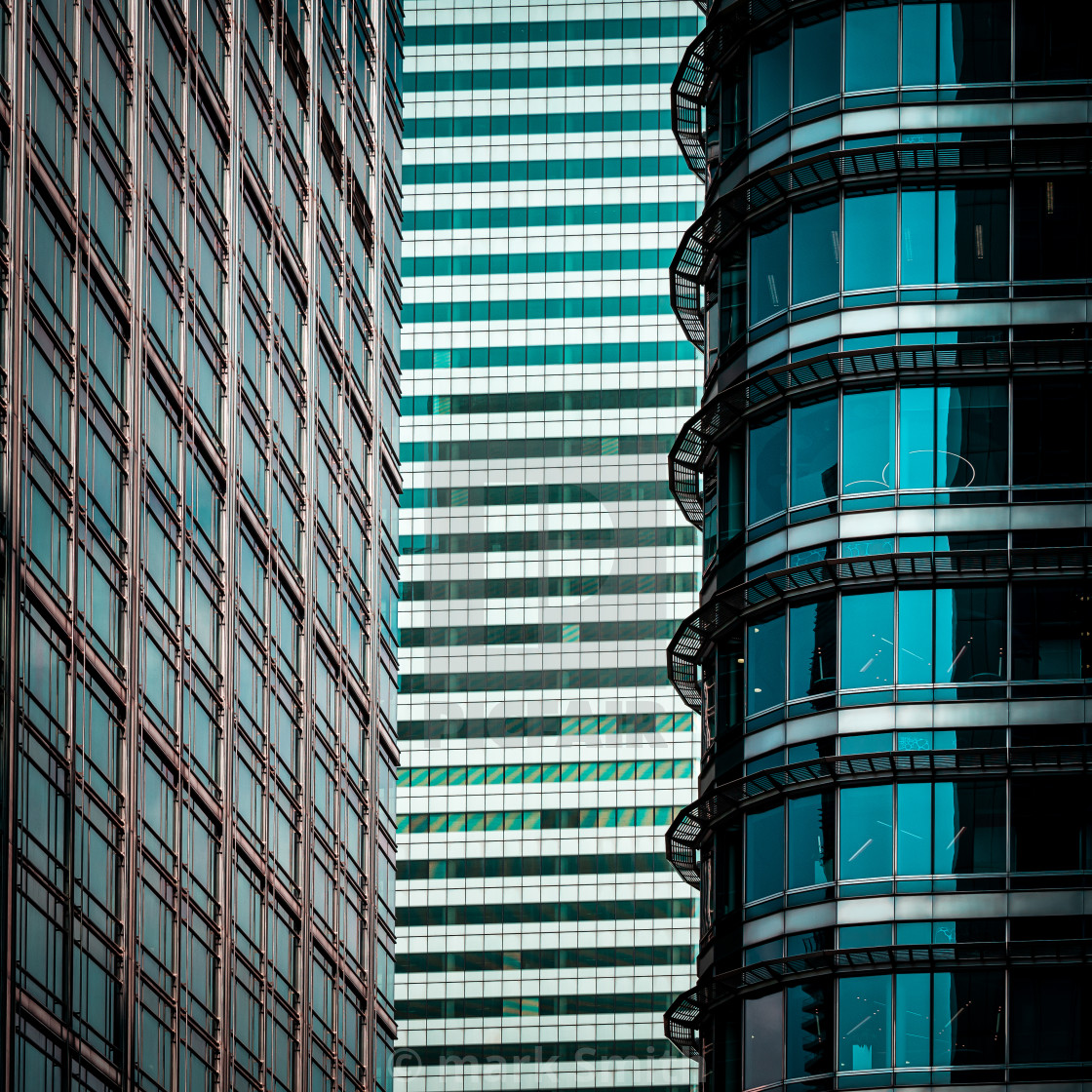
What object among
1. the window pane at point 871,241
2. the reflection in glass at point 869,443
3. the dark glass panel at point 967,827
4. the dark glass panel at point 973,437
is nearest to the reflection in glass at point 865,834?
the dark glass panel at point 967,827

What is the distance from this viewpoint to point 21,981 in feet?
142

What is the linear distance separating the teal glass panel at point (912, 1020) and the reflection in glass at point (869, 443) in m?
10.4

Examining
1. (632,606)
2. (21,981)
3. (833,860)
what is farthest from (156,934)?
(632,606)

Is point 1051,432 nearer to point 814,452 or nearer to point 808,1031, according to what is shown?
point 814,452

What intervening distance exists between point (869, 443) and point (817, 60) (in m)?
9.48

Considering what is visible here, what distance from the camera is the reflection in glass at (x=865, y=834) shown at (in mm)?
45938

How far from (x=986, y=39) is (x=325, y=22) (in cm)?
3251

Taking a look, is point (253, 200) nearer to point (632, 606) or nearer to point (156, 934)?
point (156, 934)

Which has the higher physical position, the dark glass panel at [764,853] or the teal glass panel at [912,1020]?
the dark glass panel at [764,853]

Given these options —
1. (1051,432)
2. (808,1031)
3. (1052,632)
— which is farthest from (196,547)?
(1052,632)

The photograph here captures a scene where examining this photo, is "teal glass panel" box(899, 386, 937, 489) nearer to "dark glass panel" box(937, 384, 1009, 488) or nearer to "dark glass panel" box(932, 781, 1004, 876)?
"dark glass panel" box(937, 384, 1009, 488)

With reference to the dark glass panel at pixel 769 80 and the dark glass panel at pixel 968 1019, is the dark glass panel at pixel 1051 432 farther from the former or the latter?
the dark glass panel at pixel 968 1019

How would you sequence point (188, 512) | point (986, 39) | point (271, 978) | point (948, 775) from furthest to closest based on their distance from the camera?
point (271, 978) < point (188, 512) < point (986, 39) < point (948, 775)

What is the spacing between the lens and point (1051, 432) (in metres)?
47.6
